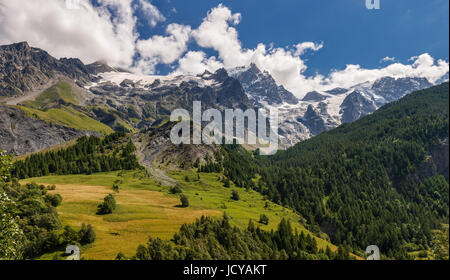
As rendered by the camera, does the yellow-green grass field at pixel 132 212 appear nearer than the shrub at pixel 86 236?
No

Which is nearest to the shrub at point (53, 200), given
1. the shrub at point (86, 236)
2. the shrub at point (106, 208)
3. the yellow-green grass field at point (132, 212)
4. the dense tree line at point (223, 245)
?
the yellow-green grass field at point (132, 212)

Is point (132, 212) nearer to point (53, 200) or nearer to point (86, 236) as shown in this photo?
point (53, 200)

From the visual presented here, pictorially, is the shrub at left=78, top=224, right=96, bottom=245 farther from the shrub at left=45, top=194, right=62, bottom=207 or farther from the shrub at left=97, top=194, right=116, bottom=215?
the shrub at left=45, top=194, right=62, bottom=207

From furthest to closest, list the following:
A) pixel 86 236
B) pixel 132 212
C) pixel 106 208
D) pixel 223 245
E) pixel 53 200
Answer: pixel 132 212 < pixel 106 208 < pixel 53 200 < pixel 223 245 < pixel 86 236

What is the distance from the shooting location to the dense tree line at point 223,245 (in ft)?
199

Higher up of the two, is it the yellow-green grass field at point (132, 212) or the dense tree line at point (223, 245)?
the yellow-green grass field at point (132, 212)

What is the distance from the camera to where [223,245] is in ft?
254

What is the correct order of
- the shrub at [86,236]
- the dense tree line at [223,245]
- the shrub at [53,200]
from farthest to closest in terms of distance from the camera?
the shrub at [53,200] → the shrub at [86,236] → the dense tree line at [223,245]

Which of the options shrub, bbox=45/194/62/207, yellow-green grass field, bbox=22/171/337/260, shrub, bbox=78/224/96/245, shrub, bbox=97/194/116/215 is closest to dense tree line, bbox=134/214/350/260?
yellow-green grass field, bbox=22/171/337/260

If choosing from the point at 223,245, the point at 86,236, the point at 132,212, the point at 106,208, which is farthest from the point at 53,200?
the point at 223,245

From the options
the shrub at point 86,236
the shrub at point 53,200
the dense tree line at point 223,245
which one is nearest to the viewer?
the dense tree line at point 223,245

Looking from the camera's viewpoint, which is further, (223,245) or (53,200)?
(53,200)

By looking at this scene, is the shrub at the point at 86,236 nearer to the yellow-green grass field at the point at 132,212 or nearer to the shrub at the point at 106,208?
the yellow-green grass field at the point at 132,212
